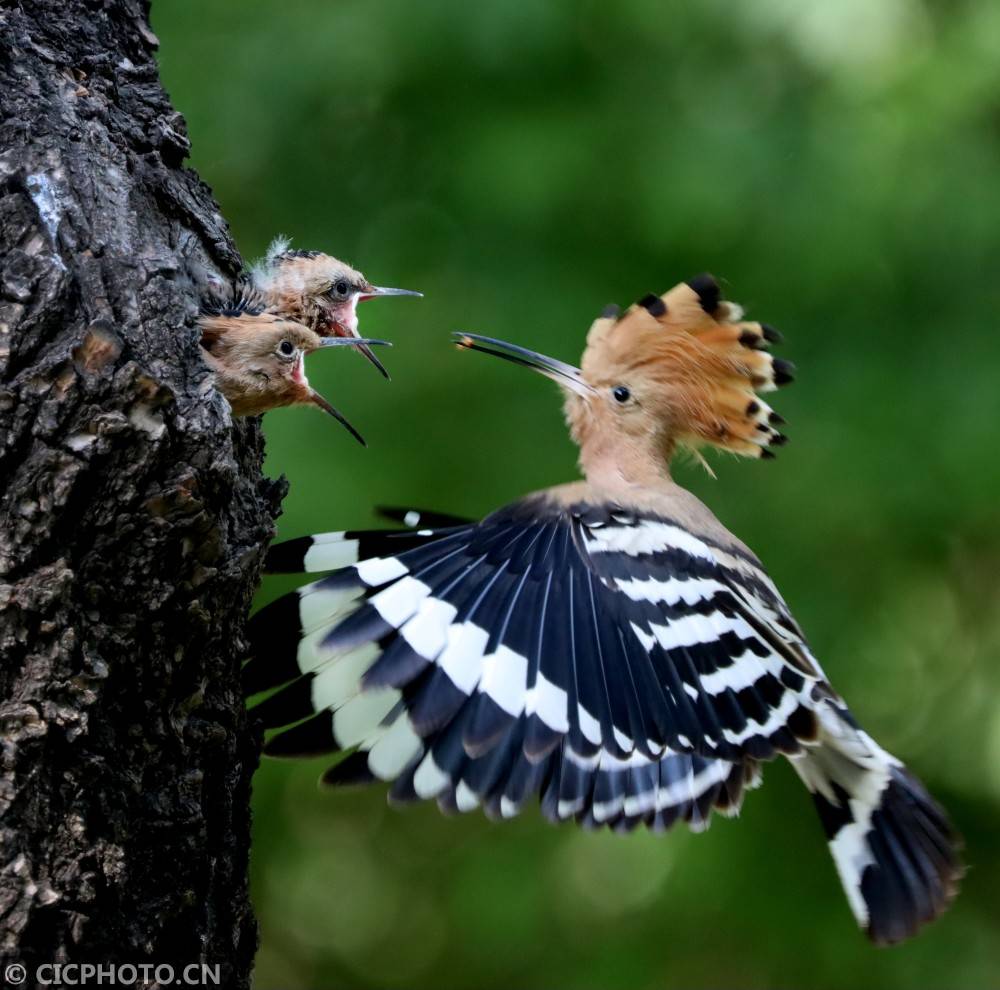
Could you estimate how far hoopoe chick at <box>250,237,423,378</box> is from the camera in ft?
8.77

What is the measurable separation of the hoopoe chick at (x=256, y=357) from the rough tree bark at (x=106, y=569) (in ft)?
0.30

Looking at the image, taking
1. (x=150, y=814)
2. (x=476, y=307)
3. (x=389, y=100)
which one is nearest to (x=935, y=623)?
(x=476, y=307)

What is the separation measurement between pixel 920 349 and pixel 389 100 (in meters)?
1.85

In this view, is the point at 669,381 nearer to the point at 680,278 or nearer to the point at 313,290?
the point at 313,290

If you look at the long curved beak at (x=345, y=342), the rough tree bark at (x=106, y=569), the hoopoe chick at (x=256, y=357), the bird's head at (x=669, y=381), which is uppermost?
the bird's head at (x=669, y=381)

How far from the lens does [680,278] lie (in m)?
4.18

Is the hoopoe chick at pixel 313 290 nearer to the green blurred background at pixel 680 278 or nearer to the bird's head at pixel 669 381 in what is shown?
the bird's head at pixel 669 381

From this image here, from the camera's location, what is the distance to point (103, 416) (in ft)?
5.95

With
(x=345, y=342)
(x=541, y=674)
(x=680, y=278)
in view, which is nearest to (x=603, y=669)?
(x=541, y=674)

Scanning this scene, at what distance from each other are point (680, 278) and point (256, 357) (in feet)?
7.30

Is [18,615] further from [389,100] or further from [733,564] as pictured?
[389,100]

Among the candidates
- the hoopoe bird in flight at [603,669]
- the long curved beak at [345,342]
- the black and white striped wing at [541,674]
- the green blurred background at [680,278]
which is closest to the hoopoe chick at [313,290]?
the long curved beak at [345,342]

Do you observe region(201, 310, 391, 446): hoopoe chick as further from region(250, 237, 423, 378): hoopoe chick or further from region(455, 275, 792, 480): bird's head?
region(455, 275, 792, 480): bird's head

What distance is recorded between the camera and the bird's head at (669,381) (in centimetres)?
302
